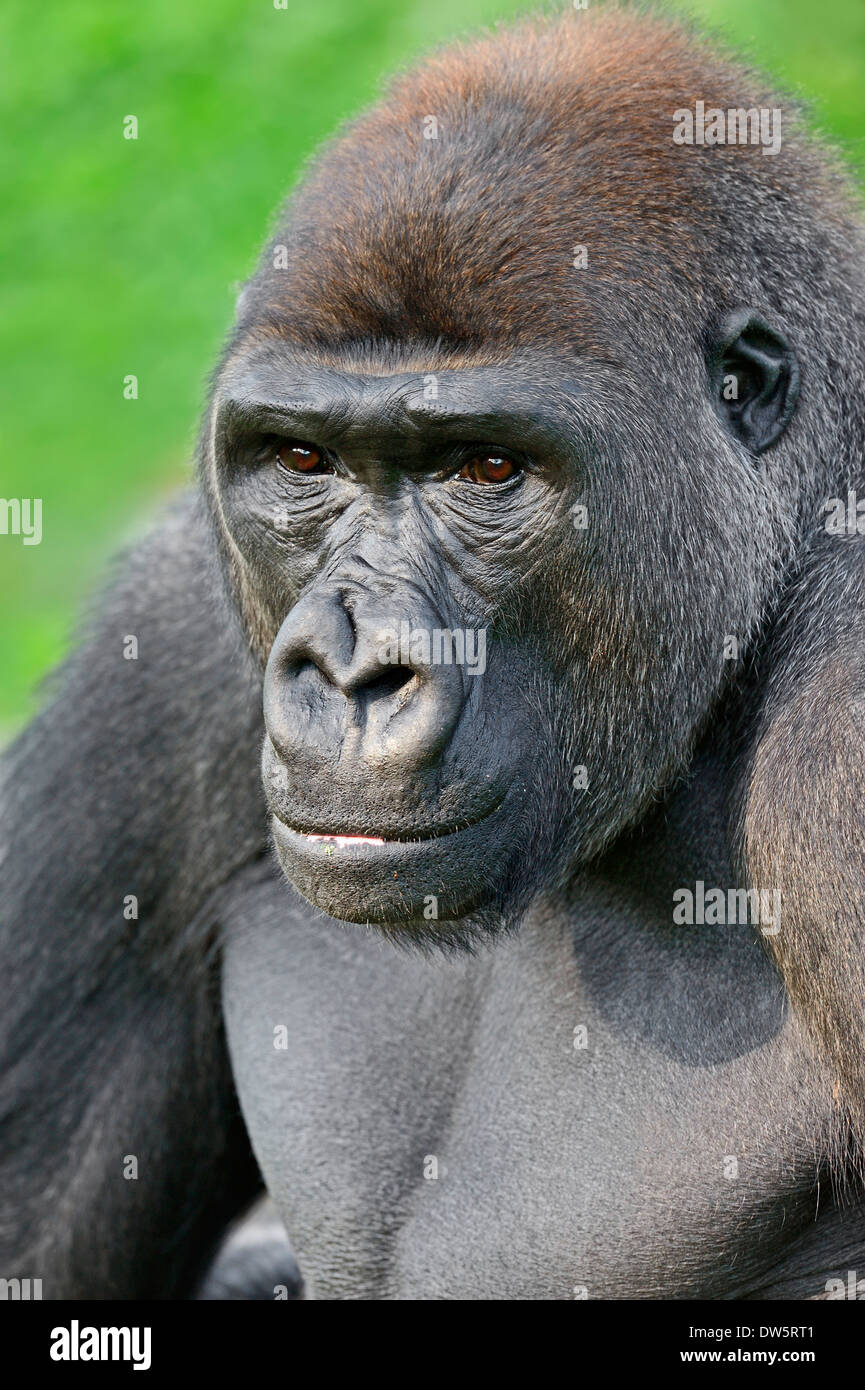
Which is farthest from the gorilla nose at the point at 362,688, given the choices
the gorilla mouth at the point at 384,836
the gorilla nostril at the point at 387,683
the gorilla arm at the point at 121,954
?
the gorilla arm at the point at 121,954

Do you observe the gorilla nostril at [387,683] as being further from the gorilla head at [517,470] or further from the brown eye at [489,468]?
the brown eye at [489,468]

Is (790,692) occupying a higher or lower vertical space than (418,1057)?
higher

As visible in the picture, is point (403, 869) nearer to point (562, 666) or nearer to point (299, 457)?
point (562, 666)

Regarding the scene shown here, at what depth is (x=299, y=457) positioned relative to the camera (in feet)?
12.5

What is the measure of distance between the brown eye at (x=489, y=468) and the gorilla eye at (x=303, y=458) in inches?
12.7

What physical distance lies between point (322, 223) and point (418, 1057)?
1809 mm

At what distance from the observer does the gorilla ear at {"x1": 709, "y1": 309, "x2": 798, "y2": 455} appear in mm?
3717

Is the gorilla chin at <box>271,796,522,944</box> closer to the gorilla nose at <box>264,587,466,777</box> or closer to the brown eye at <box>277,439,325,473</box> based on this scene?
the gorilla nose at <box>264,587,466,777</box>

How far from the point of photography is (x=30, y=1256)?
4844 mm

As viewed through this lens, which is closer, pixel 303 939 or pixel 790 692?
pixel 790 692

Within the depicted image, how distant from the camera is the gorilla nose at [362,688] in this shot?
3.35m

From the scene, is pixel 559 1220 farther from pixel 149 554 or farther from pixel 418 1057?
pixel 149 554

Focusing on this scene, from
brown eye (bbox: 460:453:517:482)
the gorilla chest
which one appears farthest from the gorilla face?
the gorilla chest
